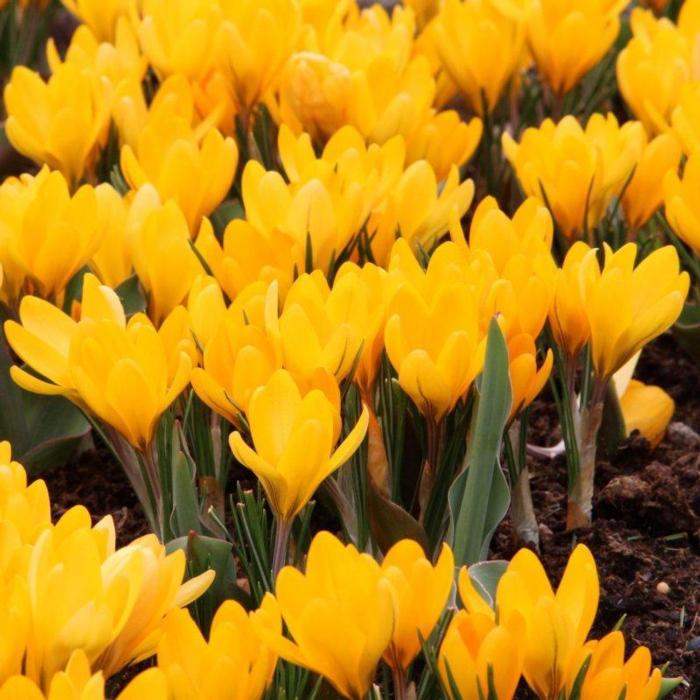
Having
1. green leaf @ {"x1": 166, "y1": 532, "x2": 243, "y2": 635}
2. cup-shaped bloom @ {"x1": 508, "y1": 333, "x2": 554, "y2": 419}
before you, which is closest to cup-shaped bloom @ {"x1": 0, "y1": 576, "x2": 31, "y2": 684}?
green leaf @ {"x1": 166, "y1": 532, "x2": 243, "y2": 635}

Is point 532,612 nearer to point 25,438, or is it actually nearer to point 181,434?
point 181,434

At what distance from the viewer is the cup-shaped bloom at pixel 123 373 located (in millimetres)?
1282

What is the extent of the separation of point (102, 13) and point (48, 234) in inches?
38.3

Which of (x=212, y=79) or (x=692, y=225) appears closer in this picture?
(x=692, y=225)

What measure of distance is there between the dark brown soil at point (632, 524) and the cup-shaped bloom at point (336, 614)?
1.61ft

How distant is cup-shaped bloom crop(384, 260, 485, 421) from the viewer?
128 cm

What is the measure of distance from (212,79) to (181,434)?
33.6 inches

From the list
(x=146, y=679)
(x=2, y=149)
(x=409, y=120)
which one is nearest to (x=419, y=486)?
(x=146, y=679)

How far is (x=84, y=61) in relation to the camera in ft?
7.11

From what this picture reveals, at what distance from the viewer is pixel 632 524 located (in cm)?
166

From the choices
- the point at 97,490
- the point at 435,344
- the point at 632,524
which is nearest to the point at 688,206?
the point at 632,524

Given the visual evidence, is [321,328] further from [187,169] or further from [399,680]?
[187,169]

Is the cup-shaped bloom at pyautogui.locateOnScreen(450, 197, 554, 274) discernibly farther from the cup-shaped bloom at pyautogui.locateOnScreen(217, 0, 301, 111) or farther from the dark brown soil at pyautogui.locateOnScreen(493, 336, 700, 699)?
the cup-shaped bloom at pyautogui.locateOnScreen(217, 0, 301, 111)

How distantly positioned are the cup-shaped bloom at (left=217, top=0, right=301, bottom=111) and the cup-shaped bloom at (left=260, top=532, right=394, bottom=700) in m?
1.16
